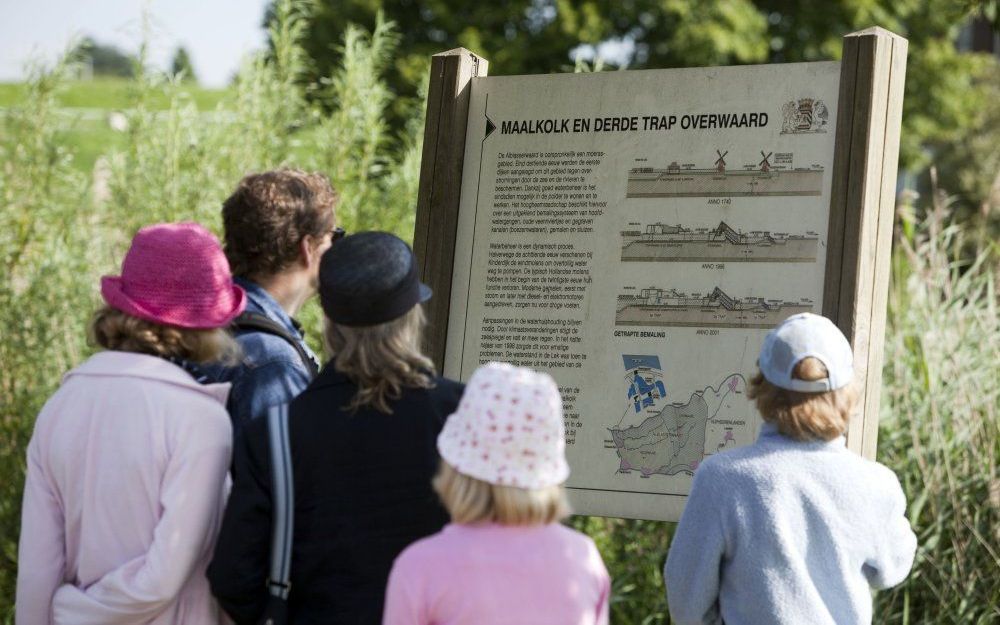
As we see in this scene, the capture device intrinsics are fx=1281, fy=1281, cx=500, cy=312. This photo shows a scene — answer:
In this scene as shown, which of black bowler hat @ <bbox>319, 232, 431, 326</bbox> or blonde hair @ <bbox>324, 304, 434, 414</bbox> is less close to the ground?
black bowler hat @ <bbox>319, 232, 431, 326</bbox>

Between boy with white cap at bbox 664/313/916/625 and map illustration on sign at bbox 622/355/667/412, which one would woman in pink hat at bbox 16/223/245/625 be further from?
map illustration on sign at bbox 622/355/667/412

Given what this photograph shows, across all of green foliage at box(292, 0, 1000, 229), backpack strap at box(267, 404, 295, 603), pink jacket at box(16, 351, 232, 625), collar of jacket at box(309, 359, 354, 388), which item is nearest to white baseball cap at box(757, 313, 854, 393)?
collar of jacket at box(309, 359, 354, 388)

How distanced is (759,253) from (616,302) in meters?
0.46

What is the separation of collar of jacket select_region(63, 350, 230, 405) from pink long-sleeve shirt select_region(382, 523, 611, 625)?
736 mm

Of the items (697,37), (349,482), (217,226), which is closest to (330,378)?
(349,482)

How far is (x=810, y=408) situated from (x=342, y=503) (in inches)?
44.4

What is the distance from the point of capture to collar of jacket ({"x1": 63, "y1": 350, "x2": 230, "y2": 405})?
2.70m

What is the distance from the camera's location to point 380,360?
101 inches

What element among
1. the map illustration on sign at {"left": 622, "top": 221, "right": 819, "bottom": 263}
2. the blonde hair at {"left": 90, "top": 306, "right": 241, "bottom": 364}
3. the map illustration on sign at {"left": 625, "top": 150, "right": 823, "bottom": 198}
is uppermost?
the map illustration on sign at {"left": 625, "top": 150, "right": 823, "bottom": 198}

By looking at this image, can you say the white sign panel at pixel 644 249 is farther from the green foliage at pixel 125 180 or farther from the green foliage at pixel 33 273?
the green foliage at pixel 33 273

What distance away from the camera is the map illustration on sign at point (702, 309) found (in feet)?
11.9

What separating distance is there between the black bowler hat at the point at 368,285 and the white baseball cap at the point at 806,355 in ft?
2.90

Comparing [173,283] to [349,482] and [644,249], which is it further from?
[644,249]

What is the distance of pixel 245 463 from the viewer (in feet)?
8.27
